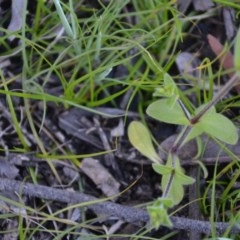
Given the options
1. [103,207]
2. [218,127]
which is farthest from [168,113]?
[103,207]

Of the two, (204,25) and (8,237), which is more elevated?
(204,25)

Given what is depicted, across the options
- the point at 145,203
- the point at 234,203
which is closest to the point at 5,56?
the point at 145,203

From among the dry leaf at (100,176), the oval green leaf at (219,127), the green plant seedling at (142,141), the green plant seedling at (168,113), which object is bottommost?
the dry leaf at (100,176)

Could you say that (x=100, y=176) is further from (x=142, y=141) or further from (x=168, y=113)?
(x=168, y=113)

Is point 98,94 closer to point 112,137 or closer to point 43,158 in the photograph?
point 112,137

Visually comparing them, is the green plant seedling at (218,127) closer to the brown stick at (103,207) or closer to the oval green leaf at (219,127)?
the oval green leaf at (219,127)

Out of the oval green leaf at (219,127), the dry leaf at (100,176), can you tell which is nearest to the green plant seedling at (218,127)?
the oval green leaf at (219,127)
